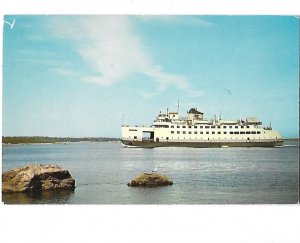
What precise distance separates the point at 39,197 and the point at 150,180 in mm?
892

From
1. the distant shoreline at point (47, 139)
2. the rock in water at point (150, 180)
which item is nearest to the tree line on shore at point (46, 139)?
the distant shoreline at point (47, 139)

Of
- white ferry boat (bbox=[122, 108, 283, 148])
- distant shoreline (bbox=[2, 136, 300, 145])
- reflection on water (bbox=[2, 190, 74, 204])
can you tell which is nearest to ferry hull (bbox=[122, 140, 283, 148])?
white ferry boat (bbox=[122, 108, 283, 148])

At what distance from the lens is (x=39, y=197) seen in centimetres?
350

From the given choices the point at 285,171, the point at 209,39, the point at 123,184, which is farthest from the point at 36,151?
the point at 285,171

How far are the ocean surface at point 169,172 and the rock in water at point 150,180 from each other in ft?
0.13

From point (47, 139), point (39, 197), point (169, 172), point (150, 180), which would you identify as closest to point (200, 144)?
point (169, 172)

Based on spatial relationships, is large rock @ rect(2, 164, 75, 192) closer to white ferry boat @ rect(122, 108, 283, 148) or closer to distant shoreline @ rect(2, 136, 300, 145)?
distant shoreline @ rect(2, 136, 300, 145)

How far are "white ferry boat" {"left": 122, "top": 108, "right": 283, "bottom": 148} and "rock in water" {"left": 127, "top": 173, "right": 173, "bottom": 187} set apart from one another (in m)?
0.37

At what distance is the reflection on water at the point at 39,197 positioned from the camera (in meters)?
3.40

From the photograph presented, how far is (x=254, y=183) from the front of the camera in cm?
357

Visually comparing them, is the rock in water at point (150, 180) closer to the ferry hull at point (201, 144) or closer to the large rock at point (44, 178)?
the ferry hull at point (201, 144)

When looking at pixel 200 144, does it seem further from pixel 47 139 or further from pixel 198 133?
pixel 47 139

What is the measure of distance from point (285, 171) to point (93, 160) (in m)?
1.58
